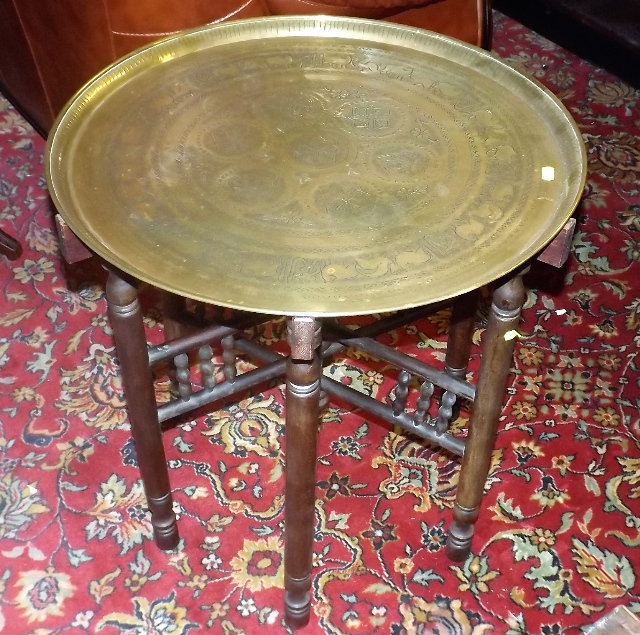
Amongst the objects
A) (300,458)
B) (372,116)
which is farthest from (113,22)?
(300,458)

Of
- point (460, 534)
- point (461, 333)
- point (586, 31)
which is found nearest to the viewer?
point (460, 534)

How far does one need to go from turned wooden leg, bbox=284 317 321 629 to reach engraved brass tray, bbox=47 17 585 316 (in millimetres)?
54

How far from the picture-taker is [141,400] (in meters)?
1.15

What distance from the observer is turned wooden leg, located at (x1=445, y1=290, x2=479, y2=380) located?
1375 millimetres

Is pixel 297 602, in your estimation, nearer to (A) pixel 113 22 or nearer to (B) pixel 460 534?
(B) pixel 460 534

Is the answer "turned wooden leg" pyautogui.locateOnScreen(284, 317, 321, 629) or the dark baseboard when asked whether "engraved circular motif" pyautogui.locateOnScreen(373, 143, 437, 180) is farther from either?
the dark baseboard

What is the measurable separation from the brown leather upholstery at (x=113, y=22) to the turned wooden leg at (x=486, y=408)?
2.40 feet

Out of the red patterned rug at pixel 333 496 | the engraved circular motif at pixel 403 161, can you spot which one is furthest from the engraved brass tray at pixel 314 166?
the red patterned rug at pixel 333 496

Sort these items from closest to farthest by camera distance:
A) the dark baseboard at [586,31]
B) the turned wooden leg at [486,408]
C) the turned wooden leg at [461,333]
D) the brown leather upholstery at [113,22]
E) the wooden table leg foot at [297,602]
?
the turned wooden leg at [486,408]
the wooden table leg foot at [297,602]
the turned wooden leg at [461,333]
the brown leather upholstery at [113,22]
the dark baseboard at [586,31]

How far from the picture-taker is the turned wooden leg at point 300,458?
92 centimetres

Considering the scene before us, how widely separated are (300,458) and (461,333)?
50 cm

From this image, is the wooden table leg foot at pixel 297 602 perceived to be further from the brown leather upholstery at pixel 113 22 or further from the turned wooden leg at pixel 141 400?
the brown leather upholstery at pixel 113 22

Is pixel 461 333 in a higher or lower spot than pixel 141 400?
lower

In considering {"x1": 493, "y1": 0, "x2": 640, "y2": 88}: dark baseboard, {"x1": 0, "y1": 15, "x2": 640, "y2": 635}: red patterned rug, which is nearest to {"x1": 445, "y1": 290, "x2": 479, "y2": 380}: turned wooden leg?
{"x1": 0, "y1": 15, "x2": 640, "y2": 635}: red patterned rug
